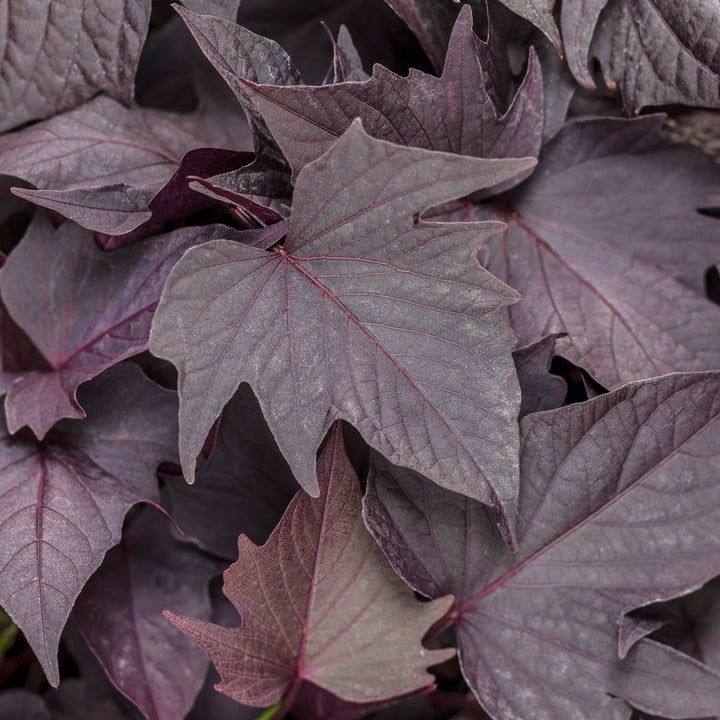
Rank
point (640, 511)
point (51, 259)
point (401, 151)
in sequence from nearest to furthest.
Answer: point (401, 151), point (640, 511), point (51, 259)

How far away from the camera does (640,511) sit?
62cm

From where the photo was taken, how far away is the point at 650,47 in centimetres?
69

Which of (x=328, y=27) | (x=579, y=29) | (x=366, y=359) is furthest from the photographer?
(x=328, y=27)

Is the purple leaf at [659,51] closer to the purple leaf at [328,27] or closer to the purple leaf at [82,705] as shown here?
the purple leaf at [328,27]

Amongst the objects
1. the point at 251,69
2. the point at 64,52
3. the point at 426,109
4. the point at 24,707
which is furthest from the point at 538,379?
the point at 24,707

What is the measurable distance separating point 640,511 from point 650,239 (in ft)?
0.92

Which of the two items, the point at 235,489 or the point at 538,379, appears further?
the point at 235,489

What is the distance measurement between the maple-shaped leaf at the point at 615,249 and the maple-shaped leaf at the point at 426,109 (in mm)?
62

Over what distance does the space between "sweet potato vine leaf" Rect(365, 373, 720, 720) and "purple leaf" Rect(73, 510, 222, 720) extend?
0.86 feet

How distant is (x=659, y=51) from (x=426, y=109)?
0.24 m

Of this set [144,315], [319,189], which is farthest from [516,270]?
[144,315]

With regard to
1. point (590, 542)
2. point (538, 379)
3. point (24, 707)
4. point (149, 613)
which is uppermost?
point (538, 379)

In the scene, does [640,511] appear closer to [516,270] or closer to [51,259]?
[516,270]

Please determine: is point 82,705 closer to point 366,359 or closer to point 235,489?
point 235,489
